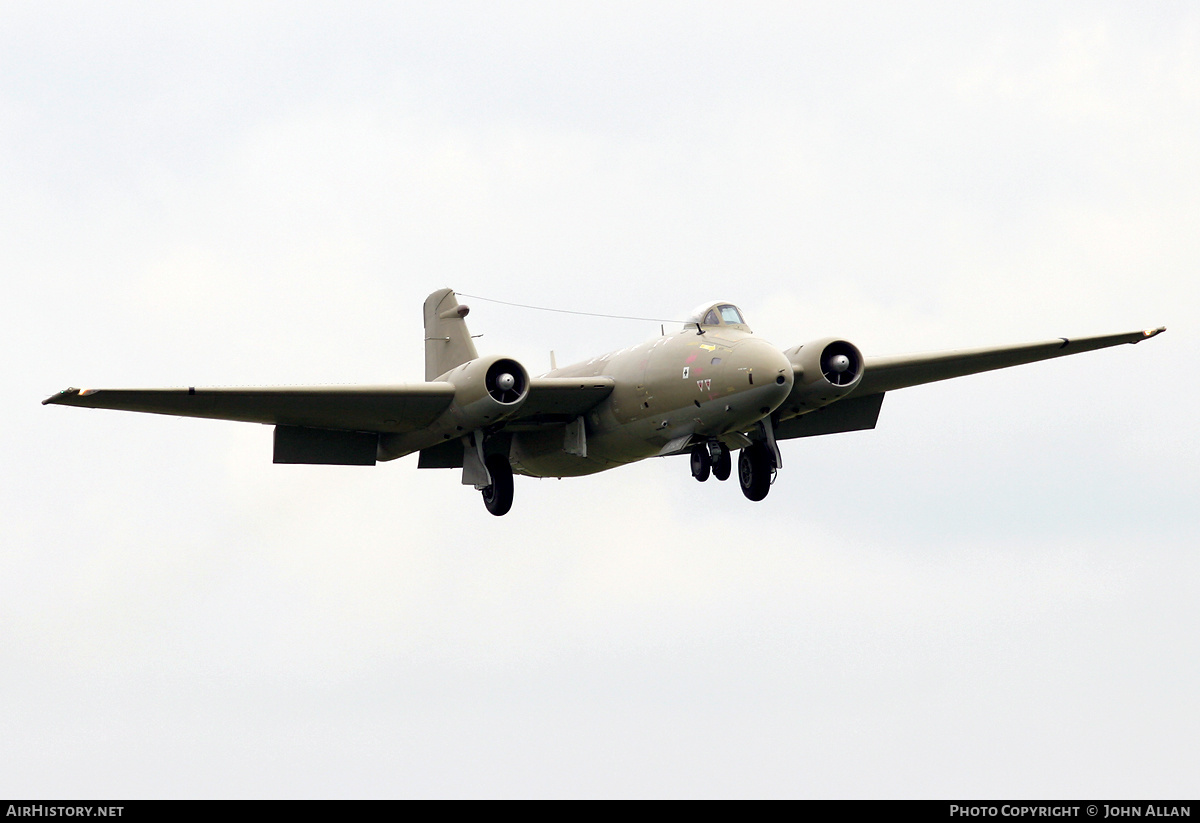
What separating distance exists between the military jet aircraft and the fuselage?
0.03 metres

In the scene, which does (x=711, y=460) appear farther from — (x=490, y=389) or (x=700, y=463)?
(x=490, y=389)

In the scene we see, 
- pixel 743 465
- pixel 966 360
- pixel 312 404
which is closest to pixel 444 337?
pixel 312 404

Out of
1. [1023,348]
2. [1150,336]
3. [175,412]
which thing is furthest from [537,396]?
[1150,336]

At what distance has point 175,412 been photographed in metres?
30.3

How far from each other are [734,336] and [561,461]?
5.74 meters

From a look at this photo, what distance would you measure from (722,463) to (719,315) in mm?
3084

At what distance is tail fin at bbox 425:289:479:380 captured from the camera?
38781 millimetres

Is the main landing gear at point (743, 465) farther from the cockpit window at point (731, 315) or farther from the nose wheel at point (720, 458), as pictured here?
the cockpit window at point (731, 315)

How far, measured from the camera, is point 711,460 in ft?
106

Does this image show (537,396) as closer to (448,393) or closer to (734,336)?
(448,393)

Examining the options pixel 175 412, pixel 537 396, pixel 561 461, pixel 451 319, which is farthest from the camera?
pixel 451 319

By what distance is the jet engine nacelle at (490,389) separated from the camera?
3073 cm

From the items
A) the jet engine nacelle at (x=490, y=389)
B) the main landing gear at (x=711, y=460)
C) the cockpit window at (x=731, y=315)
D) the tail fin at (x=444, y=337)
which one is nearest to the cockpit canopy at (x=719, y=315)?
the cockpit window at (x=731, y=315)

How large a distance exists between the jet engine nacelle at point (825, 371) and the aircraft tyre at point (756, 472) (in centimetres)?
156
